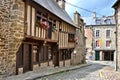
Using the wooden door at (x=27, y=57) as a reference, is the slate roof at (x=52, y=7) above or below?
above

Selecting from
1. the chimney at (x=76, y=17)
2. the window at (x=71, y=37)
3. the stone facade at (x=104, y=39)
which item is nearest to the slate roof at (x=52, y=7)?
the window at (x=71, y=37)

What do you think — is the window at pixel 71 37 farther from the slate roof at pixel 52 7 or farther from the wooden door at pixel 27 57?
the wooden door at pixel 27 57

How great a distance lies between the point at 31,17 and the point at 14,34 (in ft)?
6.81

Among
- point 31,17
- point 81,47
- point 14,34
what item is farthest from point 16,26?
point 81,47

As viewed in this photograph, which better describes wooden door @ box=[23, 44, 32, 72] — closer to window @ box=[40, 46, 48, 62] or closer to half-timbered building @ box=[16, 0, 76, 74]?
half-timbered building @ box=[16, 0, 76, 74]

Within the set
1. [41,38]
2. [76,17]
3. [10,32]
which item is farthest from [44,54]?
[76,17]

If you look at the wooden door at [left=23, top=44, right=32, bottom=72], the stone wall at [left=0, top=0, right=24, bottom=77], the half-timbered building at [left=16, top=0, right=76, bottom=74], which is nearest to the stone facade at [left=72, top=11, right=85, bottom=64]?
the half-timbered building at [left=16, top=0, right=76, bottom=74]

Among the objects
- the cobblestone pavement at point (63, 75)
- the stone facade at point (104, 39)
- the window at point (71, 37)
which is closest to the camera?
the cobblestone pavement at point (63, 75)

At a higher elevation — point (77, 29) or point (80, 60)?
point (77, 29)

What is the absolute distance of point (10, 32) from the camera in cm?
1245

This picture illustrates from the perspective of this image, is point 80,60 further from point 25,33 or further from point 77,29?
point 25,33

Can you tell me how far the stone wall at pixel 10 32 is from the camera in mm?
11632

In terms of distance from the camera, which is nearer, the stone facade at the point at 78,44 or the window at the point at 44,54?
the window at the point at 44,54

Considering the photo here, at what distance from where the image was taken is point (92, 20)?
51406mm
